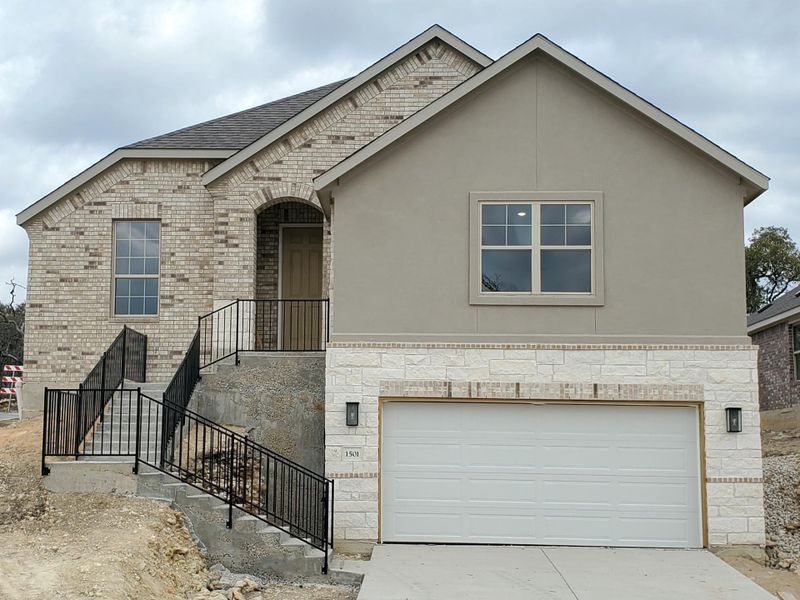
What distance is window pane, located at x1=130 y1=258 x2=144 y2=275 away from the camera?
16859mm

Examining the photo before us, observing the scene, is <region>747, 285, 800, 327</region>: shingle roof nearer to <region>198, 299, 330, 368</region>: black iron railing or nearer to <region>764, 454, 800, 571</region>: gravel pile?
<region>764, 454, 800, 571</region>: gravel pile

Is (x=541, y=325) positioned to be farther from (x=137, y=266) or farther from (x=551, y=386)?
(x=137, y=266)

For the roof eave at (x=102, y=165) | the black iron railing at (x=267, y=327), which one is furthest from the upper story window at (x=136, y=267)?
the black iron railing at (x=267, y=327)

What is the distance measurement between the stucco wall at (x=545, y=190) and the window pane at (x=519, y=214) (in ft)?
0.86

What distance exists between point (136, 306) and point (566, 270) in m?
8.91

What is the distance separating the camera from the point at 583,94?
1236 cm

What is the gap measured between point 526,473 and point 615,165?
463cm

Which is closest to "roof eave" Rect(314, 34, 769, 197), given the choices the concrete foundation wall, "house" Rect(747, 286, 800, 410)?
the concrete foundation wall

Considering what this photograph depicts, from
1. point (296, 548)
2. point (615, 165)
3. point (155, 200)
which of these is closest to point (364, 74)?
point (155, 200)

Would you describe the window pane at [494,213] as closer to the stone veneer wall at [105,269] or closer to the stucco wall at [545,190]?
the stucco wall at [545,190]

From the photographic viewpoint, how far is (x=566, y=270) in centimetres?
1223

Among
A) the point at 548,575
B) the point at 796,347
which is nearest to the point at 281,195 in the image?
the point at 548,575

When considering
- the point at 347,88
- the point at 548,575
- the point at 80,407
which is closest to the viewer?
the point at 548,575

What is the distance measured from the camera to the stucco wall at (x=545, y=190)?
12.1 m
